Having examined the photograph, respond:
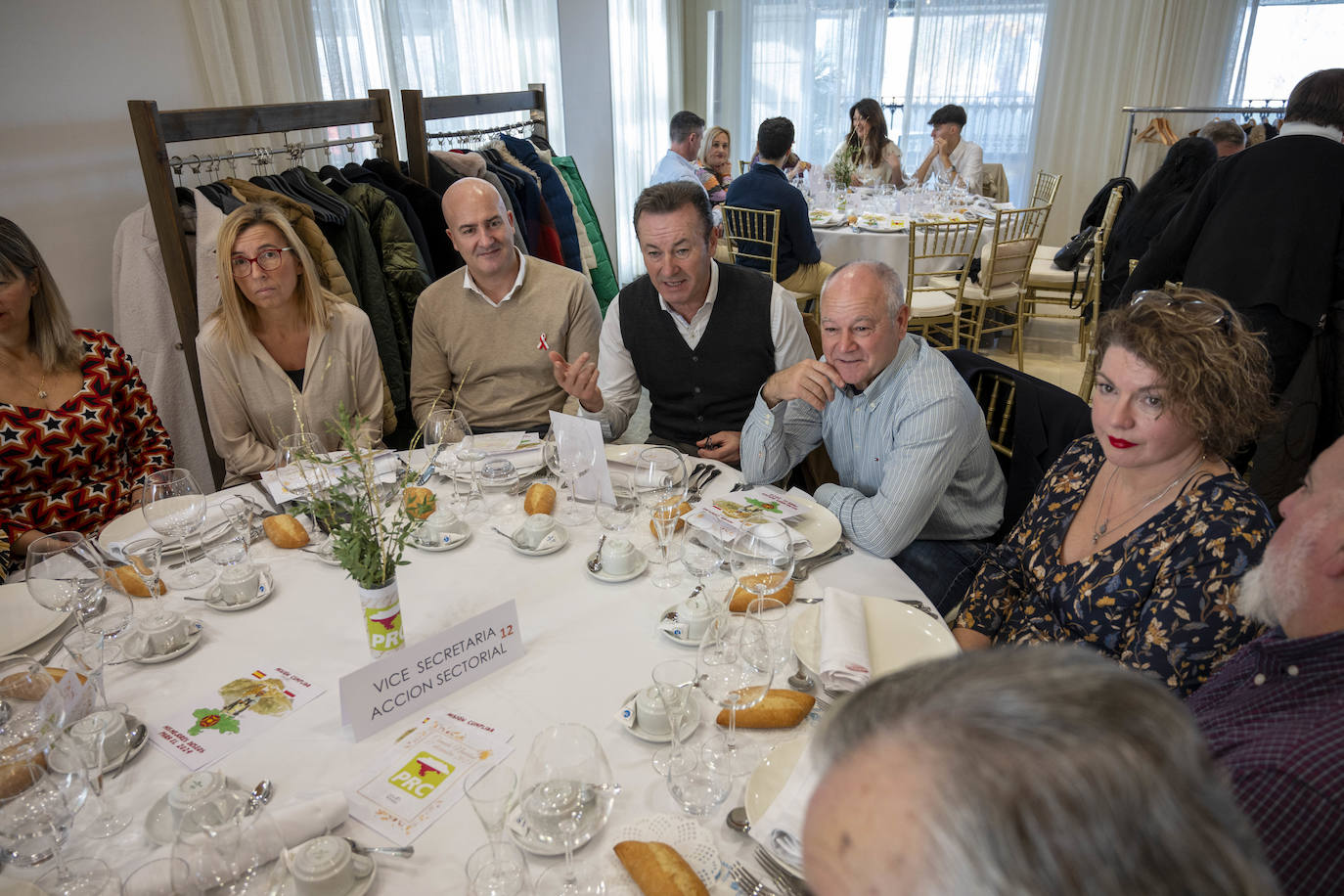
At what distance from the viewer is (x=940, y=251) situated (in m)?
5.56

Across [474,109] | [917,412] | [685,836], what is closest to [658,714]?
[685,836]

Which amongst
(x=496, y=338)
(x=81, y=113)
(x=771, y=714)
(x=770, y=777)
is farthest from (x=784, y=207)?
(x=770, y=777)

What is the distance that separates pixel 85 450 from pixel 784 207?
4082mm

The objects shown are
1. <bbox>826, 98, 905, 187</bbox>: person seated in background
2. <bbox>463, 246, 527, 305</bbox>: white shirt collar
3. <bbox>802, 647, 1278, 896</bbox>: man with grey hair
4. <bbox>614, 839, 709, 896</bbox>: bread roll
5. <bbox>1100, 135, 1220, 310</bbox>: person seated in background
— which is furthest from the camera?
<bbox>826, 98, 905, 187</bbox>: person seated in background

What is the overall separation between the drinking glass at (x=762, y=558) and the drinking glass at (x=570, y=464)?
46 centimetres

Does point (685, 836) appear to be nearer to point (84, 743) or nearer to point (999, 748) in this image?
point (999, 748)

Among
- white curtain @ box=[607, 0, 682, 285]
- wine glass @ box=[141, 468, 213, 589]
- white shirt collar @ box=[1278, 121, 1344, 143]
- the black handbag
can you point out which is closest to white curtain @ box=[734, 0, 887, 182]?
white curtain @ box=[607, 0, 682, 285]

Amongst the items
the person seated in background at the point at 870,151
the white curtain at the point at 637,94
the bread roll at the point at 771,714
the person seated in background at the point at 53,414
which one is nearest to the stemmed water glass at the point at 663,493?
the bread roll at the point at 771,714

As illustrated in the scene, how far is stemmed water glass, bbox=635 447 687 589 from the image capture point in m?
1.69

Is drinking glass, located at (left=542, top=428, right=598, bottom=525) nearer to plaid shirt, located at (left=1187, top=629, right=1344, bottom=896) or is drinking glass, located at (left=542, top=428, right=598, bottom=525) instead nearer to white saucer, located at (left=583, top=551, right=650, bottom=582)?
white saucer, located at (left=583, top=551, right=650, bottom=582)

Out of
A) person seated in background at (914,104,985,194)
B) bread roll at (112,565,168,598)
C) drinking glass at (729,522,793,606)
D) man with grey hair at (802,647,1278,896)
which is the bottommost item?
bread roll at (112,565,168,598)

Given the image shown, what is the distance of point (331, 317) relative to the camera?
8.87 feet

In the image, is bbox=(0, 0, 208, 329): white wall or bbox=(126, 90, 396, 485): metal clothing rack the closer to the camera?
bbox=(126, 90, 396, 485): metal clothing rack

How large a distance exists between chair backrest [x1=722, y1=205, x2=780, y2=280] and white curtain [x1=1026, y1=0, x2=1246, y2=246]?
4.74 meters
